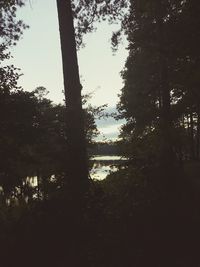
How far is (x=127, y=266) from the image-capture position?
20.2ft

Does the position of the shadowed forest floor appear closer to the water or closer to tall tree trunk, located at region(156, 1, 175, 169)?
the water

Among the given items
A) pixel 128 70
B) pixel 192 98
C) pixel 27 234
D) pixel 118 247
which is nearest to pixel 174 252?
pixel 118 247

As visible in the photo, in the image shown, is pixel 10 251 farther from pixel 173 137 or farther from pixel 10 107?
pixel 173 137

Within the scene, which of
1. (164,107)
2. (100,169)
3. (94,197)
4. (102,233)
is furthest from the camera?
(100,169)

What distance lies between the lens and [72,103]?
30.9 ft

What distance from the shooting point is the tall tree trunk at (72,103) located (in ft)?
30.0

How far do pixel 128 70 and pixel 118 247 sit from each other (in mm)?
28411

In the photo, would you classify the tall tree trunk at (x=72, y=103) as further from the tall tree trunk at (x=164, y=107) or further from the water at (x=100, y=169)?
the tall tree trunk at (x=164, y=107)

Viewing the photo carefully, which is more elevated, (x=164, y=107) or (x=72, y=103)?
(x=164, y=107)

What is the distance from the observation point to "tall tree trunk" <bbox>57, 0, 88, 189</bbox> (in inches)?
360

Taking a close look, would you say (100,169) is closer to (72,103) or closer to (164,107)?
(164,107)

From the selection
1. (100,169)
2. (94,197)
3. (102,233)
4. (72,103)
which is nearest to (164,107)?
(72,103)

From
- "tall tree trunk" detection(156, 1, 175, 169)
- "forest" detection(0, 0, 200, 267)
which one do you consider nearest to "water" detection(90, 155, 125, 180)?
"forest" detection(0, 0, 200, 267)

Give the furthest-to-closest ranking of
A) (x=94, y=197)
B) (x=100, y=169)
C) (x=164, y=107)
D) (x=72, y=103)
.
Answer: (x=100, y=169)
(x=164, y=107)
(x=72, y=103)
(x=94, y=197)
